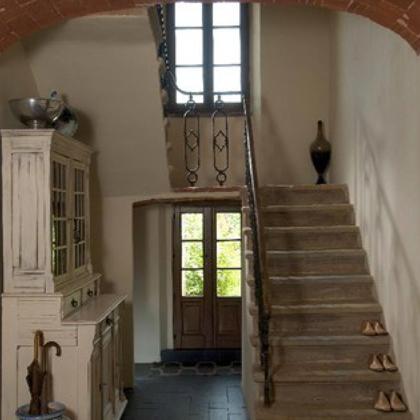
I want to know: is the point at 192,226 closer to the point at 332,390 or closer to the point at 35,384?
the point at 332,390

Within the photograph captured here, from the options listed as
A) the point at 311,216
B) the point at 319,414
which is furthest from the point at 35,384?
the point at 311,216

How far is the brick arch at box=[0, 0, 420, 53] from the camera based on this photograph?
2129mm

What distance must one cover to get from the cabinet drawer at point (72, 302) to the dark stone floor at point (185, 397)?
3.85ft

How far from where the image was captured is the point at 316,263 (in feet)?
14.1

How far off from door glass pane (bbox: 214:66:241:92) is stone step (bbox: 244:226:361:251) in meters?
2.53

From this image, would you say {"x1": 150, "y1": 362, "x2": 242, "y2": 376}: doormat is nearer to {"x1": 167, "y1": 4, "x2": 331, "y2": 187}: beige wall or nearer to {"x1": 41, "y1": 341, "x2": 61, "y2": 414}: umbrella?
{"x1": 167, "y1": 4, "x2": 331, "y2": 187}: beige wall

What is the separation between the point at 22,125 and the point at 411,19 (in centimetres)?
290

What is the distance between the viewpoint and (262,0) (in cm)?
220

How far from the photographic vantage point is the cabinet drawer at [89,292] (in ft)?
14.3

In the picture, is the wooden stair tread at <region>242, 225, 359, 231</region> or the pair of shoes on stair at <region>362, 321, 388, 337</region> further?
the wooden stair tread at <region>242, 225, 359, 231</region>

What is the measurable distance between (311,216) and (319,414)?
1781mm

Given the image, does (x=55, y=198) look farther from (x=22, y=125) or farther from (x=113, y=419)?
(x=113, y=419)

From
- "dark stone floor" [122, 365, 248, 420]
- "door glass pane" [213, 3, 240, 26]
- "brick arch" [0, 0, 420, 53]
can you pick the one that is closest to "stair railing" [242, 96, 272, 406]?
"dark stone floor" [122, 365, 248, 420]

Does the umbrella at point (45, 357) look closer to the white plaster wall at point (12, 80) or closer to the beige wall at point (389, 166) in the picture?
the white plaster wall at point (12, 80)
